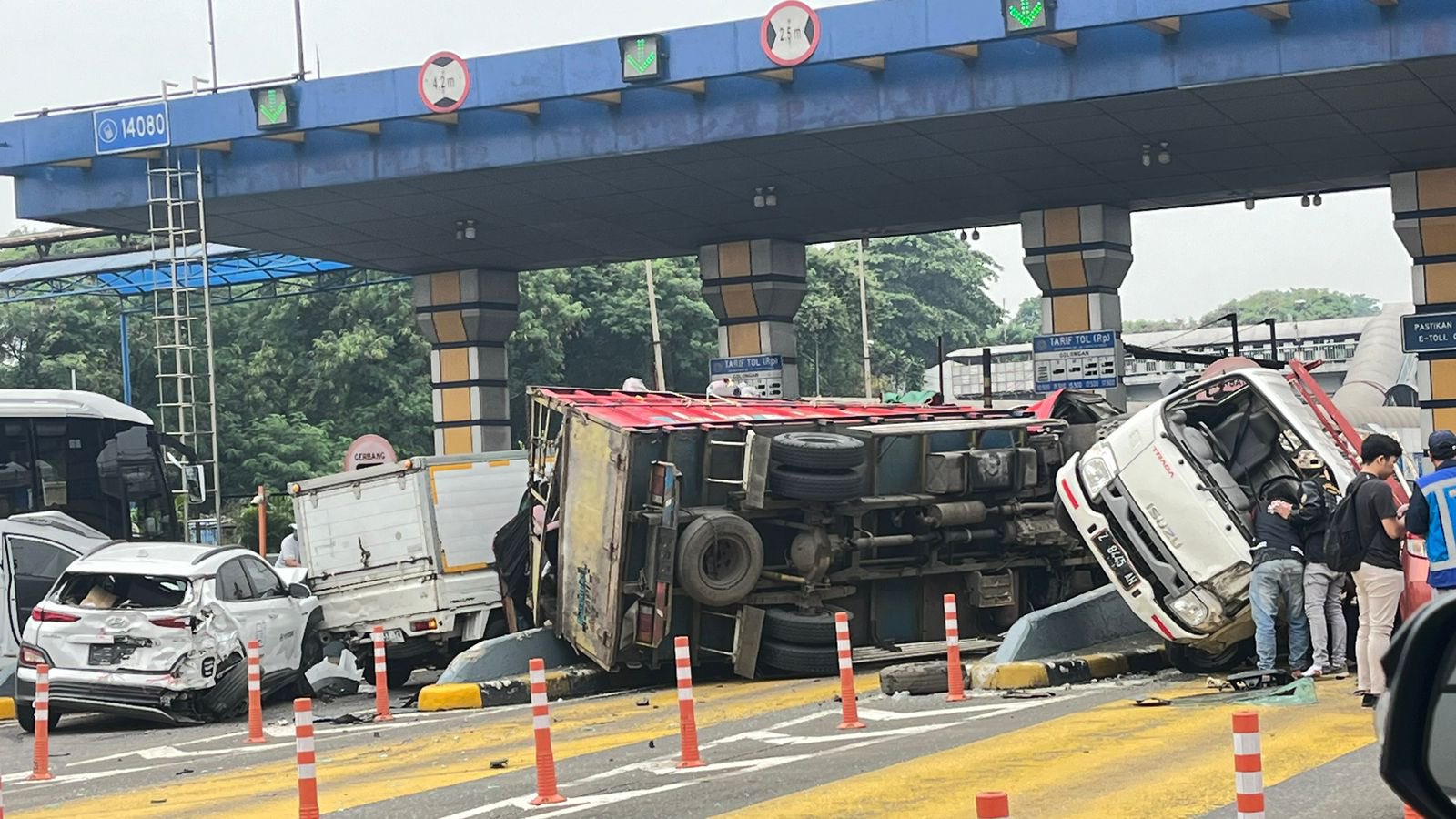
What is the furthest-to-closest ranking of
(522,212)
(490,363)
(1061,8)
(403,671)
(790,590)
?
(490,363) → (522,212) → (1061,8) → (403,671) → (790,590)

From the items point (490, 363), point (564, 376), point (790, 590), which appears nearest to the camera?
point (790, 590)

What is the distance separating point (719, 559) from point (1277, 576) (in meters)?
5.23

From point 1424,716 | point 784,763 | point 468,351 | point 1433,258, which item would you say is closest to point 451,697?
point 784,763

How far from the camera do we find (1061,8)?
22.8 meters

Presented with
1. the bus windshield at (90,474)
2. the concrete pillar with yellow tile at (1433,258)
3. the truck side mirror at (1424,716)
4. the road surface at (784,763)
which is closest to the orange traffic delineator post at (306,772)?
the road surface at (784,763)

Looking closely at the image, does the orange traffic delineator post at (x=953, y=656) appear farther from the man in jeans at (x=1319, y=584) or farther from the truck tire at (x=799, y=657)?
the truck tire at (x=799, y=657)

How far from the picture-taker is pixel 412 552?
19.5 meters

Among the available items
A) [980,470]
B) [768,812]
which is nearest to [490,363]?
[980,470]

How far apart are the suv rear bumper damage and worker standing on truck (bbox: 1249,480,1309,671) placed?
0.45m

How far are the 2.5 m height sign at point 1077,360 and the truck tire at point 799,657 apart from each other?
14.0 m

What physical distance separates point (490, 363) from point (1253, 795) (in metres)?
31.6

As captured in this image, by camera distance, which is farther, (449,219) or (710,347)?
(710,347)

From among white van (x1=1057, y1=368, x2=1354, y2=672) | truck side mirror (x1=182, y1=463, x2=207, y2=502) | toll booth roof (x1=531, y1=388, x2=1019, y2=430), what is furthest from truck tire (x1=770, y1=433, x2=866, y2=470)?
truck side mirror (x1=182, y1=463, x2=207, y2=502)

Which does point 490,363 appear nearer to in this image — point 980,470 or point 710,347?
point 980,470
